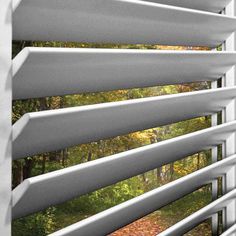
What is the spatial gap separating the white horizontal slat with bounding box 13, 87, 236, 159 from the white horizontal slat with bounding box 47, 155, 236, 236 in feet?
0.48

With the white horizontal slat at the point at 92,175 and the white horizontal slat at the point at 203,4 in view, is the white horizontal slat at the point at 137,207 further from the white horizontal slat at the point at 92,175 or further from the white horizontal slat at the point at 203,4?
the white horizontal slat at the point at 203,4

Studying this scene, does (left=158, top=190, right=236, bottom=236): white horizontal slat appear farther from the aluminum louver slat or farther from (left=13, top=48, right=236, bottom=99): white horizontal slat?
(left=13, top=48, right=236, bottom=99): white horizontal slat

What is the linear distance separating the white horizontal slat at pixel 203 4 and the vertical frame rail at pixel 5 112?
1.88 feet

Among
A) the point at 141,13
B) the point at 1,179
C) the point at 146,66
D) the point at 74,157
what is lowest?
the point at 74,157

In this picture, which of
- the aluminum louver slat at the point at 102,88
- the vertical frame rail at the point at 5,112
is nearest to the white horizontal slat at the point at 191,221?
the aluminum louver slat at the point at 102,88

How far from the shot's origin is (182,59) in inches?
48.3

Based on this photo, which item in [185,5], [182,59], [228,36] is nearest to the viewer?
[182,59]

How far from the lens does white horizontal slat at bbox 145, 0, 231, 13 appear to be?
1.34 m

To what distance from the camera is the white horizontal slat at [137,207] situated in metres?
0.91

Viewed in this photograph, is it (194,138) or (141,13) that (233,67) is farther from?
(141,13)

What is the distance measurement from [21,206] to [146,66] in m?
0.44

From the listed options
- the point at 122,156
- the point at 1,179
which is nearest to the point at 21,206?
the point at 1,179

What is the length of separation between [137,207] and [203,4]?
71 centimetres

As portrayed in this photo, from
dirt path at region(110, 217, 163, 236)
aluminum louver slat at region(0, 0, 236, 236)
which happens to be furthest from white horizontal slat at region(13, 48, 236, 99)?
dirt path at region(110, 217, 163, 236)
